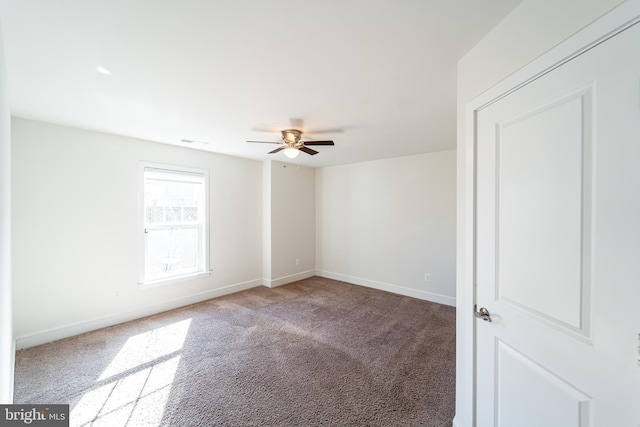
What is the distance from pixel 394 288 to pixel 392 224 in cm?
121

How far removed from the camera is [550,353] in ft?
3.49

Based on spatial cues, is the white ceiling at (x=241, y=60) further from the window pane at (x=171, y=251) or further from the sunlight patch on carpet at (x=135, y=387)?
the sunlight patch on carpet at (x=135, y=387)

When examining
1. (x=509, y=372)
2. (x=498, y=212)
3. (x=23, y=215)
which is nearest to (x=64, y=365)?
(x=23, y=215)

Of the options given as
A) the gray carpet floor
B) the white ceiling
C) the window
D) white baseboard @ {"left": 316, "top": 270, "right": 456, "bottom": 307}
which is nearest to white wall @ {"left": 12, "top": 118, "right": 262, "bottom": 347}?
the window

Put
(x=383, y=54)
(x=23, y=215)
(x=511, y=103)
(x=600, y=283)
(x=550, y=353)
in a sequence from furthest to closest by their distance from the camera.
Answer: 1. (x=23, y=215)
2. (x=383, y=54)
3. (x=511, y=103)
4. (x=550, y=353)
5. (x=600, y=283)

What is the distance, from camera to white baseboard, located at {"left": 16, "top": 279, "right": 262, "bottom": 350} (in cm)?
276

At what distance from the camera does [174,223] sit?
3934 millimetres

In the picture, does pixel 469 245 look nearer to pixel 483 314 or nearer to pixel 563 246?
pixel 483 314

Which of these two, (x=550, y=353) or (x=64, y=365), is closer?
(x=550, y=353)

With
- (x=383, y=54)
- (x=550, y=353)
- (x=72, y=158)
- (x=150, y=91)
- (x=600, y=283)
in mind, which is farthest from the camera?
(x=72, y=158)

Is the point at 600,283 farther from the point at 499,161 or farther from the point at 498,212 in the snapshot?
the point at 499,161

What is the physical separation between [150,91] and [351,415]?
9.94ft

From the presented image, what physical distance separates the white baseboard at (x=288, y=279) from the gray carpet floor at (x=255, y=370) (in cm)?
120

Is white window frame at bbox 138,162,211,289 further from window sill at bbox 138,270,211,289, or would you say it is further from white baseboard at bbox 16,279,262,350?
white baseboard at bbox 16,279,262,350
